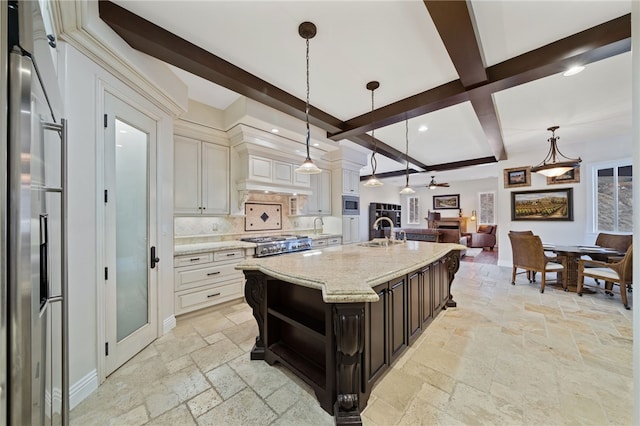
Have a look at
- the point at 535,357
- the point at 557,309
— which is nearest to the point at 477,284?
the point at 557,309

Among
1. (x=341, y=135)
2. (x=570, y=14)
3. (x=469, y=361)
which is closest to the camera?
(x=570, y=14)

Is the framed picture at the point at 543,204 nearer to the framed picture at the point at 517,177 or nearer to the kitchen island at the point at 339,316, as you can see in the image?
the framed picture at the point at 517,177

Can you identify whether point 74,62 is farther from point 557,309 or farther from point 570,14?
point 557,309

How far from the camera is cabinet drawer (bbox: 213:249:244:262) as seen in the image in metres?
3.22

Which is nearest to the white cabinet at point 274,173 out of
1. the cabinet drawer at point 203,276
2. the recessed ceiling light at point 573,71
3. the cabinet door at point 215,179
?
the cabinet door at point 215,179

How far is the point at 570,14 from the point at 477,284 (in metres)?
3.97

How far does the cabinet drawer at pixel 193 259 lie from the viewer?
2.87m

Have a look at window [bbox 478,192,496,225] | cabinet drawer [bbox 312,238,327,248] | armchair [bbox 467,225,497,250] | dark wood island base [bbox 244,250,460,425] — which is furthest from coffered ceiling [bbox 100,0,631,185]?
window [bbox 478,192,496,225]

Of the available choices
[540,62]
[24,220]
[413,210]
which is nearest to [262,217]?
[24,220]

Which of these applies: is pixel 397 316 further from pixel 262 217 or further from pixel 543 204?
pixel 543 204

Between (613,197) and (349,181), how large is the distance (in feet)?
17.0

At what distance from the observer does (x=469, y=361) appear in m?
2.11

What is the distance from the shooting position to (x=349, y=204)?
212 inches

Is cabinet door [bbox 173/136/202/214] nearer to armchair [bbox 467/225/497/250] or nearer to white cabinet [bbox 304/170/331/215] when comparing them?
white cabinet [bbox 304/170/331/215]
